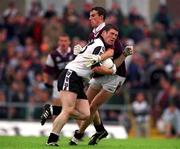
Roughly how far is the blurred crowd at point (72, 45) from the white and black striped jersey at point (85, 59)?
36.3 ft

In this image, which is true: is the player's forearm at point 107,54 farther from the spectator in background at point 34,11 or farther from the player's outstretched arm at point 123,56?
the spectator in background at point 34,11

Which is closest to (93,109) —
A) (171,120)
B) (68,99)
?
(68,99)

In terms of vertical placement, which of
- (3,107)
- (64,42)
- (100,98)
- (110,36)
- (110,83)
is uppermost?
(110,36)

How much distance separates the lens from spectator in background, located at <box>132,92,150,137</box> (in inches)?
1126

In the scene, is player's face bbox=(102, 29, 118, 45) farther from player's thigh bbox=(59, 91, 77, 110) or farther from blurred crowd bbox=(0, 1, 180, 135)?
blurred crowd bbox=(0, 1, 180, 135)

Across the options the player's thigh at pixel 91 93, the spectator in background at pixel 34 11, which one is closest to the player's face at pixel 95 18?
the player's thigh at pixel 91 93

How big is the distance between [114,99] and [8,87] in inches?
132

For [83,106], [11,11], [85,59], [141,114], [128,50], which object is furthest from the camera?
[11,11]

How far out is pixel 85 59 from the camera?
1681 cm

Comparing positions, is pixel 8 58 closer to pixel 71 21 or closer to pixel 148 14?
pixel 71 21

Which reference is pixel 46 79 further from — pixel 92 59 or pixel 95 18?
pixel 92 59

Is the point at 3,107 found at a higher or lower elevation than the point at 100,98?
lower

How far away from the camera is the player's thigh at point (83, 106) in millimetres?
16922

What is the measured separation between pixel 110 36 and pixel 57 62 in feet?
14.6
